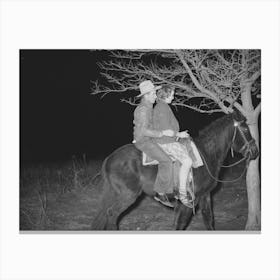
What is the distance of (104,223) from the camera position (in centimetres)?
557

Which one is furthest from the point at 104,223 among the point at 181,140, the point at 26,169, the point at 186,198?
the point at 26,169

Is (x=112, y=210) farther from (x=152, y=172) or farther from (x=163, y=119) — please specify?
(x=163, y=119)

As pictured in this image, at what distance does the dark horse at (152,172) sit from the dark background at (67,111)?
197 centimetres

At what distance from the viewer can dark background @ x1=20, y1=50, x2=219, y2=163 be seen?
261 inches

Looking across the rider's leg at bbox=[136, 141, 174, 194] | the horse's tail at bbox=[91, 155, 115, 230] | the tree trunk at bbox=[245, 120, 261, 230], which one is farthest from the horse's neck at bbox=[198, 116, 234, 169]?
the horse's tail at bbox=[91, 155, 115, 230]

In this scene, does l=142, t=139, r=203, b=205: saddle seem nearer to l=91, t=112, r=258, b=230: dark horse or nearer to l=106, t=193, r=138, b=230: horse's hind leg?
l=91, t=112, r=258, b=230: dark horse

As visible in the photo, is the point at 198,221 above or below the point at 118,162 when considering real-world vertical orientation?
below

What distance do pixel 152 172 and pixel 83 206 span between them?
3.52 m

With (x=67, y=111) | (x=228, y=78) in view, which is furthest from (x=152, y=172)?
(x=67, y=111)

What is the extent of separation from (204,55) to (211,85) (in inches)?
21.3

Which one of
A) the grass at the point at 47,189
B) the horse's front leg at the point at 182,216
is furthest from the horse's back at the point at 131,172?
the grass at the point at 47,189

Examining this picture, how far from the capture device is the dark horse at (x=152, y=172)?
219 inches

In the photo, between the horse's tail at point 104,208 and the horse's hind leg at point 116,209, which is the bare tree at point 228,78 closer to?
the horse's tail at point 104,208

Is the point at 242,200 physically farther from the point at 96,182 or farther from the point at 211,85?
the point at 96,182
